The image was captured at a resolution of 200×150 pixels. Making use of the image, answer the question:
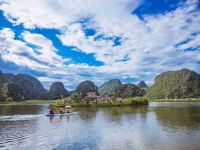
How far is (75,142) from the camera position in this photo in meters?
33.2

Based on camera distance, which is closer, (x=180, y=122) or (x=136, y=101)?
(x=180, y=122)

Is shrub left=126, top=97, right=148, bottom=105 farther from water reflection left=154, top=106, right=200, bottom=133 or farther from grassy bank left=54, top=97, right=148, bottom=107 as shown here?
water reflection left=154, top=106, right=200, bottom=133

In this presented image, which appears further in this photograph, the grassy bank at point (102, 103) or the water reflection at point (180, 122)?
the grassy bank at point (102, 103)

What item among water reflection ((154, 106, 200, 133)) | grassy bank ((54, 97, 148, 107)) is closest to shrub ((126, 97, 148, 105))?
grassy bank ((54, 97, 148, 107))

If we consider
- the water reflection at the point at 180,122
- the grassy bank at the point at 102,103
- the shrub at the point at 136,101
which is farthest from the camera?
the shrub at the point at 136,101

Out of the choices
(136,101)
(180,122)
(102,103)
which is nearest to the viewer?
(180,122)

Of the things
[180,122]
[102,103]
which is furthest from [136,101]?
[180,122]

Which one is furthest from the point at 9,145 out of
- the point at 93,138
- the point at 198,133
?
the point at 198,133

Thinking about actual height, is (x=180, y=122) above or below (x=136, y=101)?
below

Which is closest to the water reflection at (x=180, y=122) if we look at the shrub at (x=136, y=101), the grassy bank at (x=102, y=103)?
the grassy bank at (x=102, y=103)

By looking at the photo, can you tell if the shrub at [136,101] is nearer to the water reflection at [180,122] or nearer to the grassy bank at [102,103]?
the grassy bank at [102,103]

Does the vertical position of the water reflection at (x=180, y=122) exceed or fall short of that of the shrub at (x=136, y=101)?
it falls short

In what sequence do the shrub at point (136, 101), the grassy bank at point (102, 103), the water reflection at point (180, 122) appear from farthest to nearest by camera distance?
the shrub at point (136, 101), the grassy bank at point (102, 103), the water reflection at point (180, 122)

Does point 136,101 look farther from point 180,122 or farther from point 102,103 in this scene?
point 180,122
